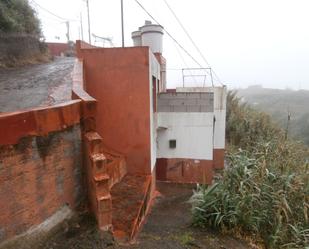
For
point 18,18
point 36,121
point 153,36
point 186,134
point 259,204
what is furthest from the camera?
point 18,18

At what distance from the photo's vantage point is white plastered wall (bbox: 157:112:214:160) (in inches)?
383

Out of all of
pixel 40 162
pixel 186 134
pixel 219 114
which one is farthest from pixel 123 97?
pixel 219 114

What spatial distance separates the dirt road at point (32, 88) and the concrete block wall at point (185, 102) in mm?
3340

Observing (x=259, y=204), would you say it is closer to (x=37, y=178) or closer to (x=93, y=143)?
(x=93, y=143)

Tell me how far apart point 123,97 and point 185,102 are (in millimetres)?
3011

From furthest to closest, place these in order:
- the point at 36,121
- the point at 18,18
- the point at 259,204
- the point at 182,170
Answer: the point at 18,18
the point at 182,170
the point at 259,204
the point at 36,121

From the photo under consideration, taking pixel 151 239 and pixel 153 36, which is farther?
pixel 153 36

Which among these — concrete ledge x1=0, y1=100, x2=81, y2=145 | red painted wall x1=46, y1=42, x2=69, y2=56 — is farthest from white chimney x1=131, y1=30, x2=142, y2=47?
red painted wall x1=46, y1=42, x2=69, y2=56

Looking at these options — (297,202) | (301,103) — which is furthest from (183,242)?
(301,103)

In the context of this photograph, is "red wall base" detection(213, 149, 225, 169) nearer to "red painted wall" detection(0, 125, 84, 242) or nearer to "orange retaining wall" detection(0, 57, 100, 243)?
"orange retaining wall" detection(0, 57, 100, 243)

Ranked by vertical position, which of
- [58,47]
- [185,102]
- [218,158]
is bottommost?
[218,158]

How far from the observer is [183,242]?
460 cm

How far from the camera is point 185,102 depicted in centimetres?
974

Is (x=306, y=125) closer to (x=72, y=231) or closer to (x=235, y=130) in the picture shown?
(x=235, y=130)
